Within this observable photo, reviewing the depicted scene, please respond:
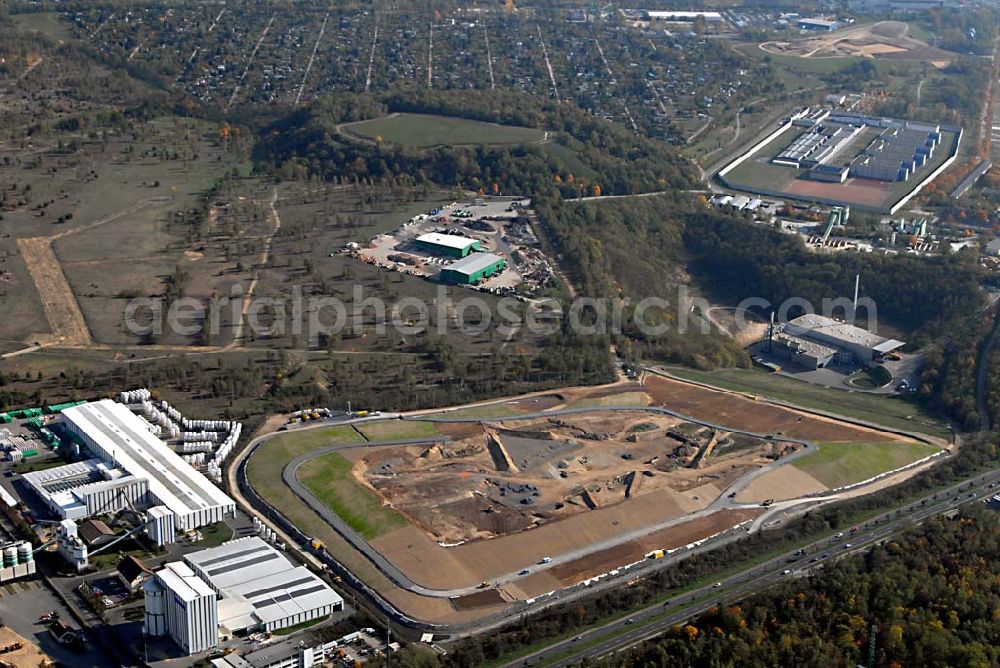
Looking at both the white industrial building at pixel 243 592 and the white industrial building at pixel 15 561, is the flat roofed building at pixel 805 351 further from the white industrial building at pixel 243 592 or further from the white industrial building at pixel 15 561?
the white industrial building at pixel 15 561

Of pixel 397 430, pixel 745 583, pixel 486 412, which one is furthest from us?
pixel 486 412

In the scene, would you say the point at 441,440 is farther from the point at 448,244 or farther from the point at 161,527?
the point at 448,244

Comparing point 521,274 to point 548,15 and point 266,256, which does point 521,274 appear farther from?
point 548,15

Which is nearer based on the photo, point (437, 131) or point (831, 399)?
point (831, 399)

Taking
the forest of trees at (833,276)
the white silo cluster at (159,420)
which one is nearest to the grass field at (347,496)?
the white silo cluster at (159,420)

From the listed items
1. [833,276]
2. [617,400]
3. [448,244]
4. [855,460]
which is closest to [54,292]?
[448,244]

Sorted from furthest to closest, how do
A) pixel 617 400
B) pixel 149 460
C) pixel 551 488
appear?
pixel 617 400, pixel 551 488, pixel 149 460

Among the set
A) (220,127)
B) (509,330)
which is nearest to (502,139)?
(220,127)
